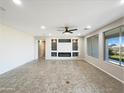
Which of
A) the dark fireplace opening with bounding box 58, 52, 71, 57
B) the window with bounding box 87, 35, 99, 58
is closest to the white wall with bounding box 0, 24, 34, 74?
the dark fireplace opening with bounding box 58, 52, 71, 57

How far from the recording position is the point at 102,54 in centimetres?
655

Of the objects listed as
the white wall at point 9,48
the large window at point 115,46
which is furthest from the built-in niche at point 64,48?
the large window at point 115,46

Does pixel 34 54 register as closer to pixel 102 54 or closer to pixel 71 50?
pixel 71 50

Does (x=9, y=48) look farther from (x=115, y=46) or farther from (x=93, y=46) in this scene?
(x=93, y=46)

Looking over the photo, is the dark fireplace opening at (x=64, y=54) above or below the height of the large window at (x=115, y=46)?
below

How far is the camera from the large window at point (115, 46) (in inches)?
188

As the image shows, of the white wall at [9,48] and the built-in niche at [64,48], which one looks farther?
the built-in niche at [64,48]

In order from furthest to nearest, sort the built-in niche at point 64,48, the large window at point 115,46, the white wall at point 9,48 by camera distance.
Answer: the built-in niche at point 64,48, the white wall at point 9,48, the large window at point 115,46

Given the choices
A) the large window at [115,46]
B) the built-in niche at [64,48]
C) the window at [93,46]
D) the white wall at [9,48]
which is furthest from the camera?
the built-in niche at [64,48]

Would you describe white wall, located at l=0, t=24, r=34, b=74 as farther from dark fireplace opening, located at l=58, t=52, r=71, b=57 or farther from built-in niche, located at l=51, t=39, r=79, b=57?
dark fireplace opening, located at l=58, t=52, r=71, b=57

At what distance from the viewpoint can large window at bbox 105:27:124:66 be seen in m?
4.79

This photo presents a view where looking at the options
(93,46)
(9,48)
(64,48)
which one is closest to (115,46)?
(93,46)

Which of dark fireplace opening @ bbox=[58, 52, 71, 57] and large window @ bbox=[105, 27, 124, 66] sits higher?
large window @ bbox=[105, 27, 124, 66]

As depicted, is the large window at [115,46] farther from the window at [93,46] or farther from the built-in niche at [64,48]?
the built-in niche at [64,48]
